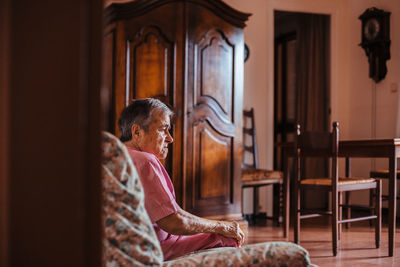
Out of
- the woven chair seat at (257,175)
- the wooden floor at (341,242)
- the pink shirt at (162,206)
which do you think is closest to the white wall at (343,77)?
the woven chair seat at (257,175)

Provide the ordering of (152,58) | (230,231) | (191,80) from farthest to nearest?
(191,80), (152,58), (230,231)

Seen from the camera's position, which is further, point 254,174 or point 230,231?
point 254,174

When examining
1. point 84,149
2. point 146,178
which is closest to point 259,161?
point 146,178

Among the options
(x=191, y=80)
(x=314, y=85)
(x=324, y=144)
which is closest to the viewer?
(x=324, y=144)

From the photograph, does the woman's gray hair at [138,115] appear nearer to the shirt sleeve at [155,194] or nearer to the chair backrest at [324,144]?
the shirt sleeve at [155,194]

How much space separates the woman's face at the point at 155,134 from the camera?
5.75ft

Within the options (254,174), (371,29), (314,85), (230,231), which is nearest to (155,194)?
(230,231)

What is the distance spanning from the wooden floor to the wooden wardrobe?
1.37 feet

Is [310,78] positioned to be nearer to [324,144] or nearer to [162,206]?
[324,144]

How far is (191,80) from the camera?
12.3ft

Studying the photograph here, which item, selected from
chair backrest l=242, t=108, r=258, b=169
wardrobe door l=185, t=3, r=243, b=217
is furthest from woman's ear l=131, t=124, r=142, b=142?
chair backrest l=242, t=108, r=258, b=169

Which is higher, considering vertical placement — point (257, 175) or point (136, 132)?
point (136, 132)

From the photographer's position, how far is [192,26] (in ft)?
12.5

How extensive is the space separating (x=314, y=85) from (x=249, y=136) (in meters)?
1.28
